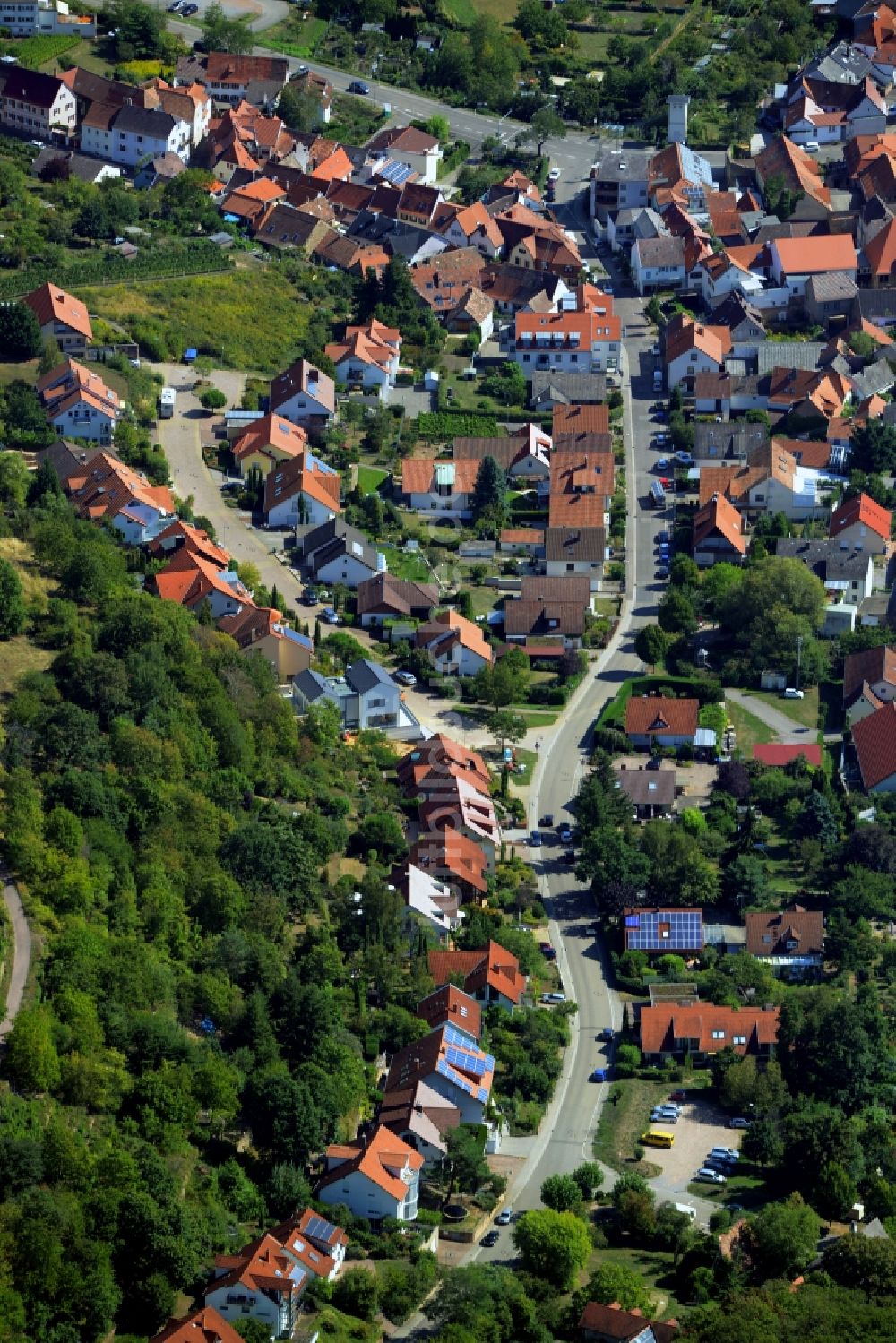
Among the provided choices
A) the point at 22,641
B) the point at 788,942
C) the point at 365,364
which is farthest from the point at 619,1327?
the point at 365,364

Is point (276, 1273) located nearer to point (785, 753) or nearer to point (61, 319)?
point (785, 753)

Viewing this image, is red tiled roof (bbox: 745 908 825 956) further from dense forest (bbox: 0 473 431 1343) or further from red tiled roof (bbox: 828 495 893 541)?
red tiled roof (bbox: 828 495 893 541)

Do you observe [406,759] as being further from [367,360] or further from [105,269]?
[105,269]

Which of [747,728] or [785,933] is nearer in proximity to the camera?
[785,933]

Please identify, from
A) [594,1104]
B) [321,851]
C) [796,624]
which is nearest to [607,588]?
[796,624]

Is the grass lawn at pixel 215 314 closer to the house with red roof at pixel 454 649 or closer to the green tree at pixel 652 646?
the house with red roof at pixel 454 649

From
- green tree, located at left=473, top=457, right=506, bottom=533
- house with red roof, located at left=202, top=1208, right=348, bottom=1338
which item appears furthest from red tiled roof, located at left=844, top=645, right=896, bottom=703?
house with red roof, located at left=202, top=1208, right=348, bottom=1338

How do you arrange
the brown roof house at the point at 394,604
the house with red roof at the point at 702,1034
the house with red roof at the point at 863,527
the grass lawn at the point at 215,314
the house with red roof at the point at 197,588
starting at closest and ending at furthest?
the house with red roof at the point at 702,1034
the house with red roof at the point at 197,588
the brown roof house at the point at 394,604
the house with red roof at the point at 863,527
the grass lawn at the point at 215,314

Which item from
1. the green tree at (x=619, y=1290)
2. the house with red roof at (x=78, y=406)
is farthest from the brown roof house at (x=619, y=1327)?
the house with red roof at (x=78, y=406)
